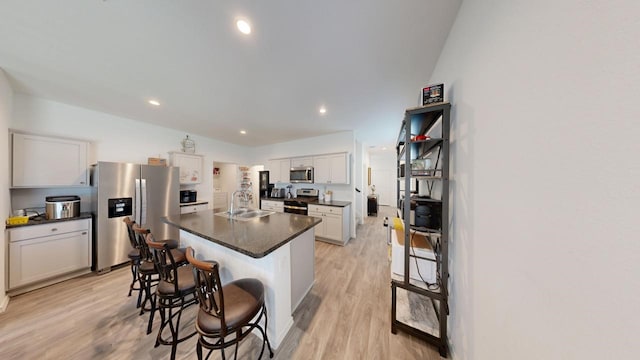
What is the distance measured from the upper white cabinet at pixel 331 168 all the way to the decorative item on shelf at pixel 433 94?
96.9 inches

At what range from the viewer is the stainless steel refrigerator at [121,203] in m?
2.63

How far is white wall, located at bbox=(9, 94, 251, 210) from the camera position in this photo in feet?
8.22

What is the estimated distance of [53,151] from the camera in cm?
250

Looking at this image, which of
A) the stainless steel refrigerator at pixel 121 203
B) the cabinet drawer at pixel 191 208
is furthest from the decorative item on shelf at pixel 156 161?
the cabinet drawer at pixel 191 208

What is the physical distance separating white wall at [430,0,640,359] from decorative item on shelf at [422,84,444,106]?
0.93ft

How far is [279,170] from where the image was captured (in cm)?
474

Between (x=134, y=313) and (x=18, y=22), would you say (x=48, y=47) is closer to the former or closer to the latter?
(x=18, y=22)

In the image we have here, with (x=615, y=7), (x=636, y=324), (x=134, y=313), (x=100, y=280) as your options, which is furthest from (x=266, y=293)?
(x=100, y=280)

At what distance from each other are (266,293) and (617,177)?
1939 millimetres

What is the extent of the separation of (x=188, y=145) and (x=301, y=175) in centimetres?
282

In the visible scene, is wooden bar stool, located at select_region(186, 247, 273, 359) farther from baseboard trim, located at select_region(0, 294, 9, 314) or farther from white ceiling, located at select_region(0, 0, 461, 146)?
baseboard trim, located at select_region(0, 294, 9, 314)

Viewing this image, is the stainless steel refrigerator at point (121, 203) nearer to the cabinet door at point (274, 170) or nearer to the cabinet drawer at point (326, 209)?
the cabinet door at point (274, 170)

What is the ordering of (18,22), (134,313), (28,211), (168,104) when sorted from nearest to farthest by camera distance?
1. (18,22)
2. (134,313)
3. (28,211)
4. (168,104)

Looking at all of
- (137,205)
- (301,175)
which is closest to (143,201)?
(137,205)
